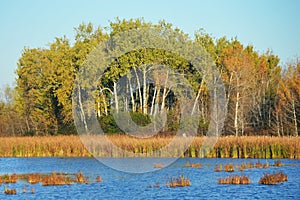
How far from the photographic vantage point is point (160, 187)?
71.0 ft

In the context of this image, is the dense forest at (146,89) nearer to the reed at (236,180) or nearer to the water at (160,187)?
the water at (160,187)

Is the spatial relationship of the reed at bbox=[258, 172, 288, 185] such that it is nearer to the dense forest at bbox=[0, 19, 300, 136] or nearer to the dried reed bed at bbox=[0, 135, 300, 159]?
the dried reed bed at bbox=[0, 135, 300, 159]

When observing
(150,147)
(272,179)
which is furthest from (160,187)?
(150,147)

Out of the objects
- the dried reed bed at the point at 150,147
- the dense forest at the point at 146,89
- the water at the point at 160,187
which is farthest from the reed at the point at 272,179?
the dense forest at the point at 146,89

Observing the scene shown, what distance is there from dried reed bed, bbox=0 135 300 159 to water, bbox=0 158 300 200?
4.87ft

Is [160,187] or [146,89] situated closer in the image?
[160,187]

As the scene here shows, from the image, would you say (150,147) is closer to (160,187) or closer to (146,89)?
(160,187)

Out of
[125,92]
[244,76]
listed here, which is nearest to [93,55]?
[125,92]

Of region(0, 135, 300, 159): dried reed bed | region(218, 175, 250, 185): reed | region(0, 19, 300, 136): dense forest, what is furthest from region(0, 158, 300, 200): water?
region(0, 19, 300, 136): dense forest

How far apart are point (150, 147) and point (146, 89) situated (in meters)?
18.5

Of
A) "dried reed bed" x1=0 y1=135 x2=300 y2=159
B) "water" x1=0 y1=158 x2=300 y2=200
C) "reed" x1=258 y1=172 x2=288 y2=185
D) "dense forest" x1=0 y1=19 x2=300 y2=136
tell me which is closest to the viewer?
"water" x1=0 y1=158 x2=300 y2=200

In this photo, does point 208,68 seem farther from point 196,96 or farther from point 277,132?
point 277,132

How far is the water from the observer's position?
19.7 metres

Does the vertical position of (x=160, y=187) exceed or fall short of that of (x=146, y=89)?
it falls short
